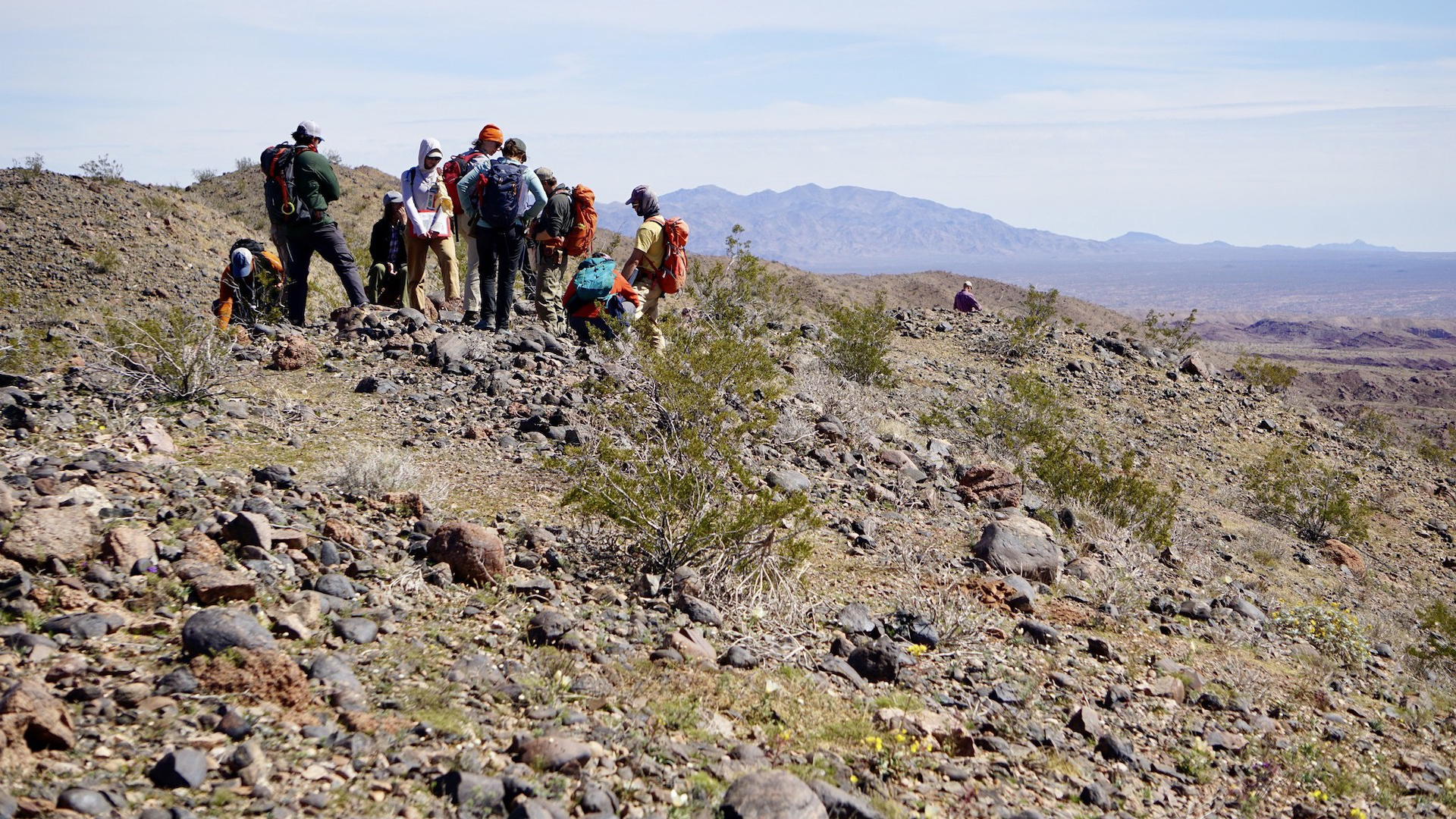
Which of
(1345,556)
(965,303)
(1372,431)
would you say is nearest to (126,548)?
(1345,556)

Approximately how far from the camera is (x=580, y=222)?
9734mm

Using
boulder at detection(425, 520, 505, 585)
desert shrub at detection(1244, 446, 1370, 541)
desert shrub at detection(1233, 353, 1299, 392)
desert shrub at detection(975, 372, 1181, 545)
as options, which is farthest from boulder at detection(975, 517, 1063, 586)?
desert shrub at detection(1233, 353, 1299, 392)

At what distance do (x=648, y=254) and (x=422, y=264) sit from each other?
2668 mm

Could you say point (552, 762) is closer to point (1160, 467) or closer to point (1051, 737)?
point (1051, 737)

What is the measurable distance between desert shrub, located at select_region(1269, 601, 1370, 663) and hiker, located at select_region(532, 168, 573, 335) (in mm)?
6735

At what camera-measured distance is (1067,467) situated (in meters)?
9.25

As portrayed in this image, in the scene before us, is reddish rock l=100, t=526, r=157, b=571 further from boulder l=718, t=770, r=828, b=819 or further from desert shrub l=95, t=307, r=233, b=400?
desert shrub l=95, t=307, r=233, b=400

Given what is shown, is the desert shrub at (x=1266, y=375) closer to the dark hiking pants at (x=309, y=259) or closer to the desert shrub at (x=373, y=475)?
the dark hiking pants at (x=309, y=259)

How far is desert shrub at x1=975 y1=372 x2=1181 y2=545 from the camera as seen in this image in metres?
8.89

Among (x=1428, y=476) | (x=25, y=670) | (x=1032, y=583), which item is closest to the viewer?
(x=25, y=670)

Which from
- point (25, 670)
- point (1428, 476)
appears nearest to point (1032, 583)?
point (25, 670)

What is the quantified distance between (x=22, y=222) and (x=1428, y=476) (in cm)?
2226

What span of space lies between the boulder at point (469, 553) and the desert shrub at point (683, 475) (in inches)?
26.8

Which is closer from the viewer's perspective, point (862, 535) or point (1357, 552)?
point (862, 535)
